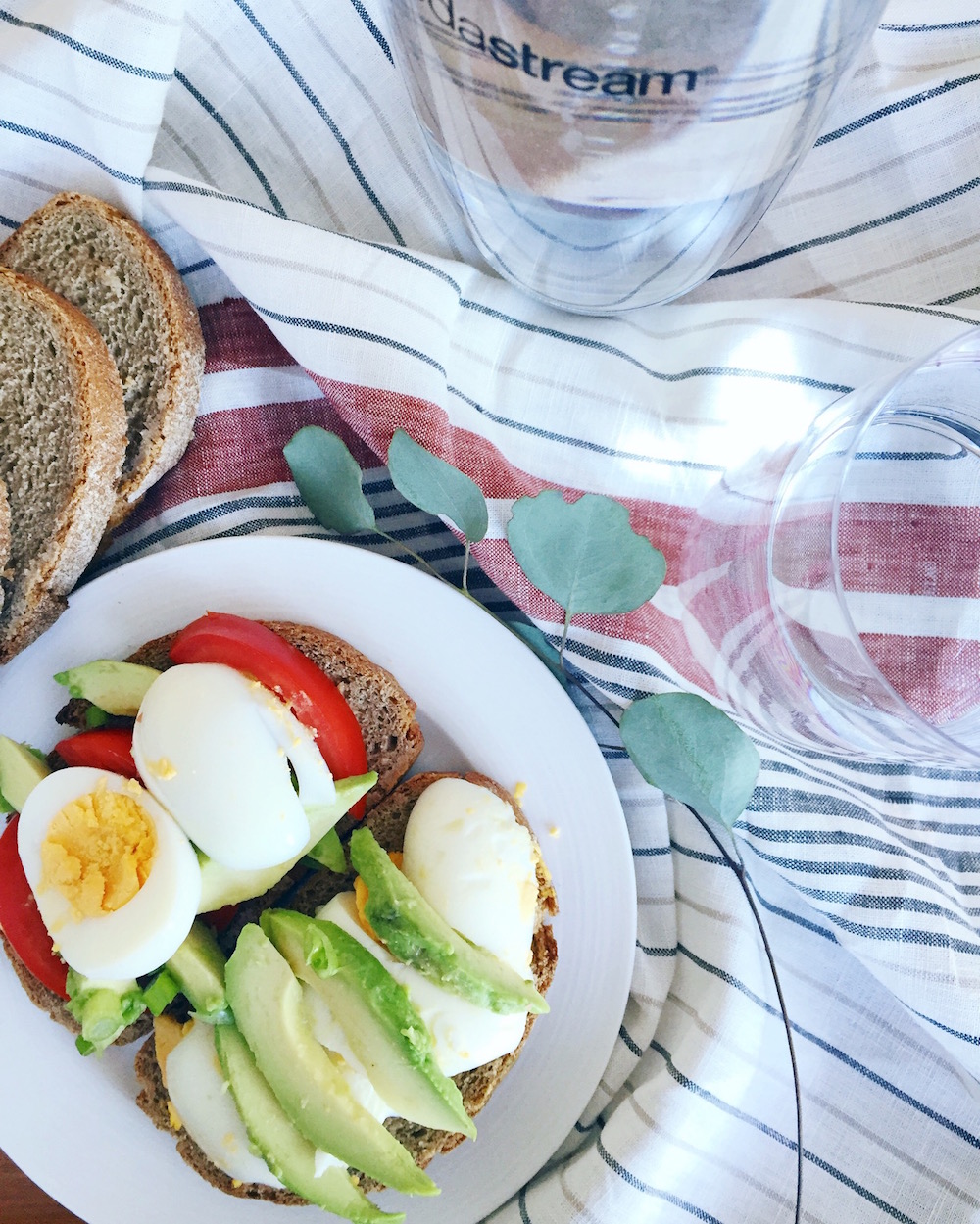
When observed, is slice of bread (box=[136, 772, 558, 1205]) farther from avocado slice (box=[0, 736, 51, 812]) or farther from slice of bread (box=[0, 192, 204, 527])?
slice of bread (box=[0, 192, 204, 527])

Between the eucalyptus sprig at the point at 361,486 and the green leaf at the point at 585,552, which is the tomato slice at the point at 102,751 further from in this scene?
the green leaf at the point at 585,552

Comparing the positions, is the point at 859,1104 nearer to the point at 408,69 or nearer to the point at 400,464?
the point at 400,464

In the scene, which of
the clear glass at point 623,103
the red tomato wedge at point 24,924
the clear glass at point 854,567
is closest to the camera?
the clear glass at point 623,103

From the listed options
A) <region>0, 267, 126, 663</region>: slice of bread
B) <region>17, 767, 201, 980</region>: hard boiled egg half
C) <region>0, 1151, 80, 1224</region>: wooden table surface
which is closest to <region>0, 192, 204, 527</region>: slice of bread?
<region>0, 267, 126, 663</region>: slice of bread

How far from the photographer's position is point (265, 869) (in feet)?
2.88

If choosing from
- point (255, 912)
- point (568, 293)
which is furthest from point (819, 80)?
point (255, 912)

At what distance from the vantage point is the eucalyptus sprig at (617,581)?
81 centimetres

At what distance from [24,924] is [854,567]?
29.9 inches


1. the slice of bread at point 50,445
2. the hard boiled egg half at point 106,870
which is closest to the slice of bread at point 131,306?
the slice of bread at point 50,445

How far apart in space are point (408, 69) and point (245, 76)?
0.49m

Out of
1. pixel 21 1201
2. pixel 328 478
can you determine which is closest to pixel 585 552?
pixel 328 478

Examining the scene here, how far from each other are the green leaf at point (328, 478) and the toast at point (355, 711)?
4.2 inches

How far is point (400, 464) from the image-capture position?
2.79 ft

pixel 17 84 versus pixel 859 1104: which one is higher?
pixel 17 84
